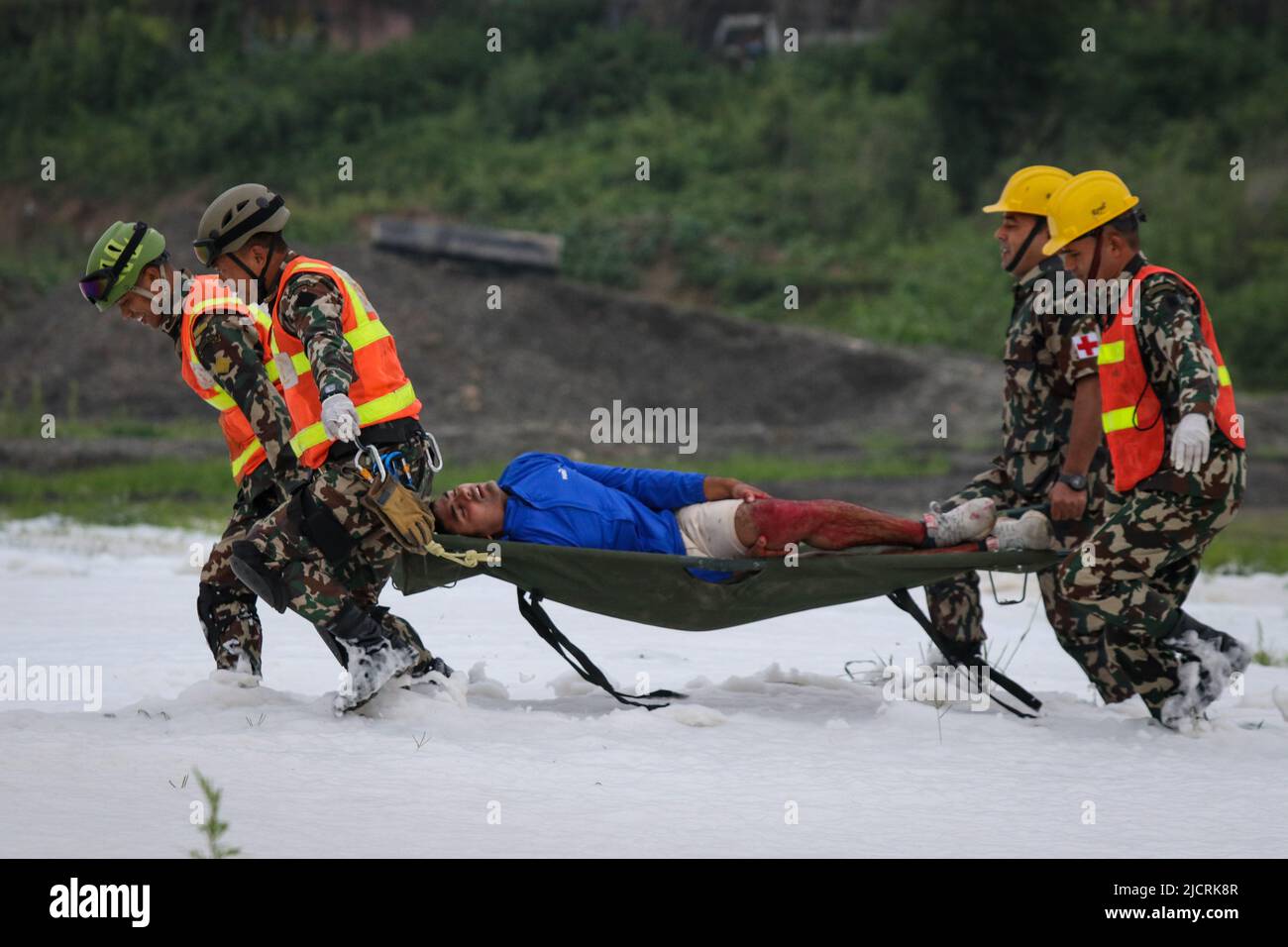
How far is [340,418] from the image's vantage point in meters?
5.40

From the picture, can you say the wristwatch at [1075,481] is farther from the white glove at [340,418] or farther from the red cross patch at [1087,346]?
the white glove at [340,418]

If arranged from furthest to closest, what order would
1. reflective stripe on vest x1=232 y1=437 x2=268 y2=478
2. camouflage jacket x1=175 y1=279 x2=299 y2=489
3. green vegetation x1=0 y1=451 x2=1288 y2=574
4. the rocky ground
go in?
the rocky ground
green vegetation x1=0 y1=451 x2=1288 y2=574
reflective stripe on vest x1=232 y1=437 x2=268 y2=478
camouflage jacket x1=175 y1=279 x2=299 y2=489

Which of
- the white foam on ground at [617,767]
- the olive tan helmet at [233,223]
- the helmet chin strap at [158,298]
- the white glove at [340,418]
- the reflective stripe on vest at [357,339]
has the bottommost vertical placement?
the white foam on ground at [617,767]

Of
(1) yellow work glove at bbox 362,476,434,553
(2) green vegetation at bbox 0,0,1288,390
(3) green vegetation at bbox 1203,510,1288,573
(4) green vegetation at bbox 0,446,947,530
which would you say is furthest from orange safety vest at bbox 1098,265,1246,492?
(2) green vegetation at bbox 0,0,1288,390

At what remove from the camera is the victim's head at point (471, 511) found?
611 cm

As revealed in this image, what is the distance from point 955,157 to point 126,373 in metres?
15.4

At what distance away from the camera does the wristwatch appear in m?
6.38

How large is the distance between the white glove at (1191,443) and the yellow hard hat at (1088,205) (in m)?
0.92

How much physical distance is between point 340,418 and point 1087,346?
9.46 feet


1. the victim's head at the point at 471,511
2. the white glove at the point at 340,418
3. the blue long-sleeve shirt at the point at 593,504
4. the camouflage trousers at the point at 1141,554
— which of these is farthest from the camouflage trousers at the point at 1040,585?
the white glove at the point at 340,418

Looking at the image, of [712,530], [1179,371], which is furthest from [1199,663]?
[712,530]

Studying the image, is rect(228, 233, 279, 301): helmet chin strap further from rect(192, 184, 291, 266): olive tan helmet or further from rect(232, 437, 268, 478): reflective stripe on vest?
rect(232, 437, 268, 478): reflective stripe on vest

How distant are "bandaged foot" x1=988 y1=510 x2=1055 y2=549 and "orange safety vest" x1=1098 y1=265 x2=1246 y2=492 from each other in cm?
37

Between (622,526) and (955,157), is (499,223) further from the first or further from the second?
(622,526)
